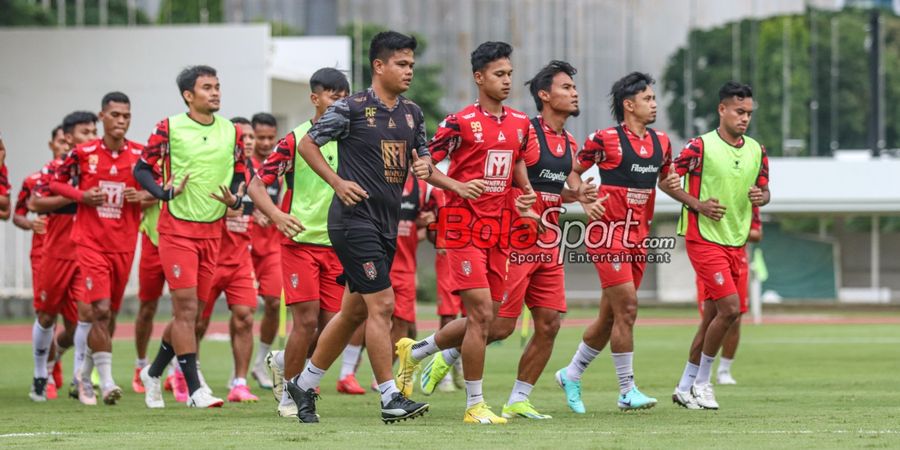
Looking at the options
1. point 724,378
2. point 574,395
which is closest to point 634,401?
point 574,395

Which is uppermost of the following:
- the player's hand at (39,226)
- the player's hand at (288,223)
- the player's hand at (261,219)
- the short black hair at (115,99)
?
the short black hair at (115,99)

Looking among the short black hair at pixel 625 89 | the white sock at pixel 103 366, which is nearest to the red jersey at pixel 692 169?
the short black hair at pixel 625 89

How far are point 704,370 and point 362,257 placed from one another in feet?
11.9

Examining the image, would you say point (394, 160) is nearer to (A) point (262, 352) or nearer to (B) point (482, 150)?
(B) point (482, 150)

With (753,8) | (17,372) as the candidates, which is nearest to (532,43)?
(753,8)

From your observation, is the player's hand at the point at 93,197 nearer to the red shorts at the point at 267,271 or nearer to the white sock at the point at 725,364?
the red shorts at the point at 267,271

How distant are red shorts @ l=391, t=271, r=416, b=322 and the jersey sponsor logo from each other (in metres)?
4.86

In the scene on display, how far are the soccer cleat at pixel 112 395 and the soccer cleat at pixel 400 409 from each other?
3.47m

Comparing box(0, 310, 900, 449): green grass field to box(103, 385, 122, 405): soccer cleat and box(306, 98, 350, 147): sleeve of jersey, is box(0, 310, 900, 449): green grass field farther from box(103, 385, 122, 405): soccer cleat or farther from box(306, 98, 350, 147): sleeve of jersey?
box(306, 98, 350, 147): sleeve of jersey

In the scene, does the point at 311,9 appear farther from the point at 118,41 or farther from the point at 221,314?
the point at 221,314

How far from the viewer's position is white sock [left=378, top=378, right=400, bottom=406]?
29.7ft

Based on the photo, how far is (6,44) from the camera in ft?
115

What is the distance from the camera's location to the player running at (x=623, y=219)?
10656 mm

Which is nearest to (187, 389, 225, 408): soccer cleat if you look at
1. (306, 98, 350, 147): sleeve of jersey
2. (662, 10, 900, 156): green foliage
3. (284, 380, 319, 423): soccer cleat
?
(284, 380, 319, 423): soccer cleat
